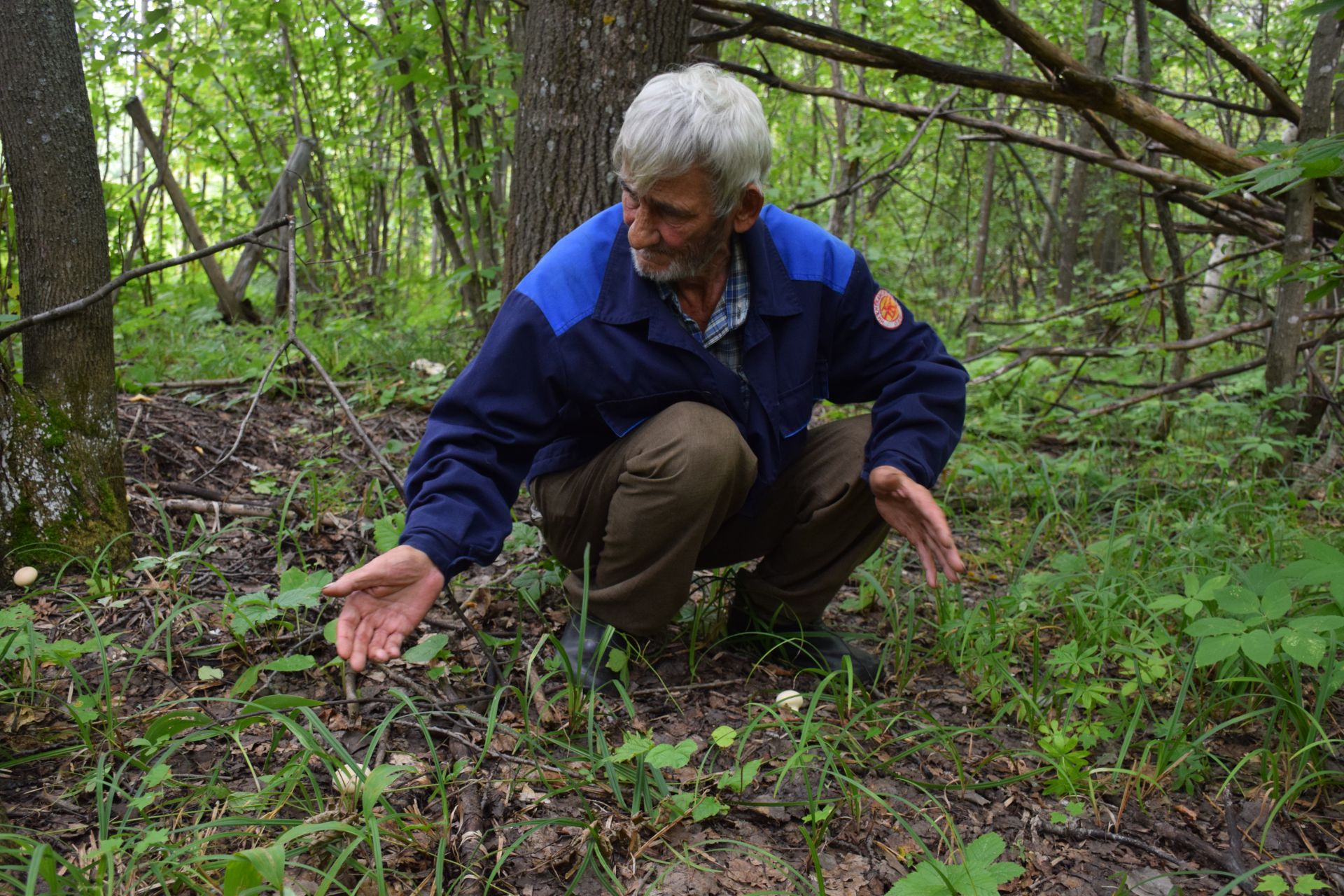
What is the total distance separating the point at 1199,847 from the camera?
1.69m

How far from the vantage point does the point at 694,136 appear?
1864 mm

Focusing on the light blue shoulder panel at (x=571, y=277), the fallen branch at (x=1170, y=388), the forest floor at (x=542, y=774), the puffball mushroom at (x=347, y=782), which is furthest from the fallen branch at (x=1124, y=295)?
the puffball mushroom at (x=347, y=782)

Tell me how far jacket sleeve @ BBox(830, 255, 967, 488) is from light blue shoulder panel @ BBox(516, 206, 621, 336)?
58 centimetres

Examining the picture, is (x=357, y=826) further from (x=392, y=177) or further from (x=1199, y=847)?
(x=392, y=177)

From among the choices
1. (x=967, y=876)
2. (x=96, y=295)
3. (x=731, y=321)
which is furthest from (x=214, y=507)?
(x=967, y=876)

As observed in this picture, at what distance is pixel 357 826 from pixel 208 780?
345 mm

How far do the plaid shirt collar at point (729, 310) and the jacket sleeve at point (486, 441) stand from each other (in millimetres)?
349

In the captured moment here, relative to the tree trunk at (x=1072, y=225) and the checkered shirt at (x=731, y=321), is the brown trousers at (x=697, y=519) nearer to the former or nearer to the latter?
the checkered shirt at (x=731, y=321)

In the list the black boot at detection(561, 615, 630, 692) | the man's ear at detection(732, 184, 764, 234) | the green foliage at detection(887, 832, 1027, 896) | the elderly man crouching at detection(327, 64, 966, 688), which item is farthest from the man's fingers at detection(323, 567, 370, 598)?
the man's ear at detection(732, 184, 764, 234)

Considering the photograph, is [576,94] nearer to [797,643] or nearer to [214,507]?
[214,507]

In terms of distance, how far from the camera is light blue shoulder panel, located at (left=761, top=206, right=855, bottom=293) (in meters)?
2.19

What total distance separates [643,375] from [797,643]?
0.78 m

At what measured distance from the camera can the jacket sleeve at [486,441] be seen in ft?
5.68

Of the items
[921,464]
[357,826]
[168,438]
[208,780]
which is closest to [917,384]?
[921,464]
